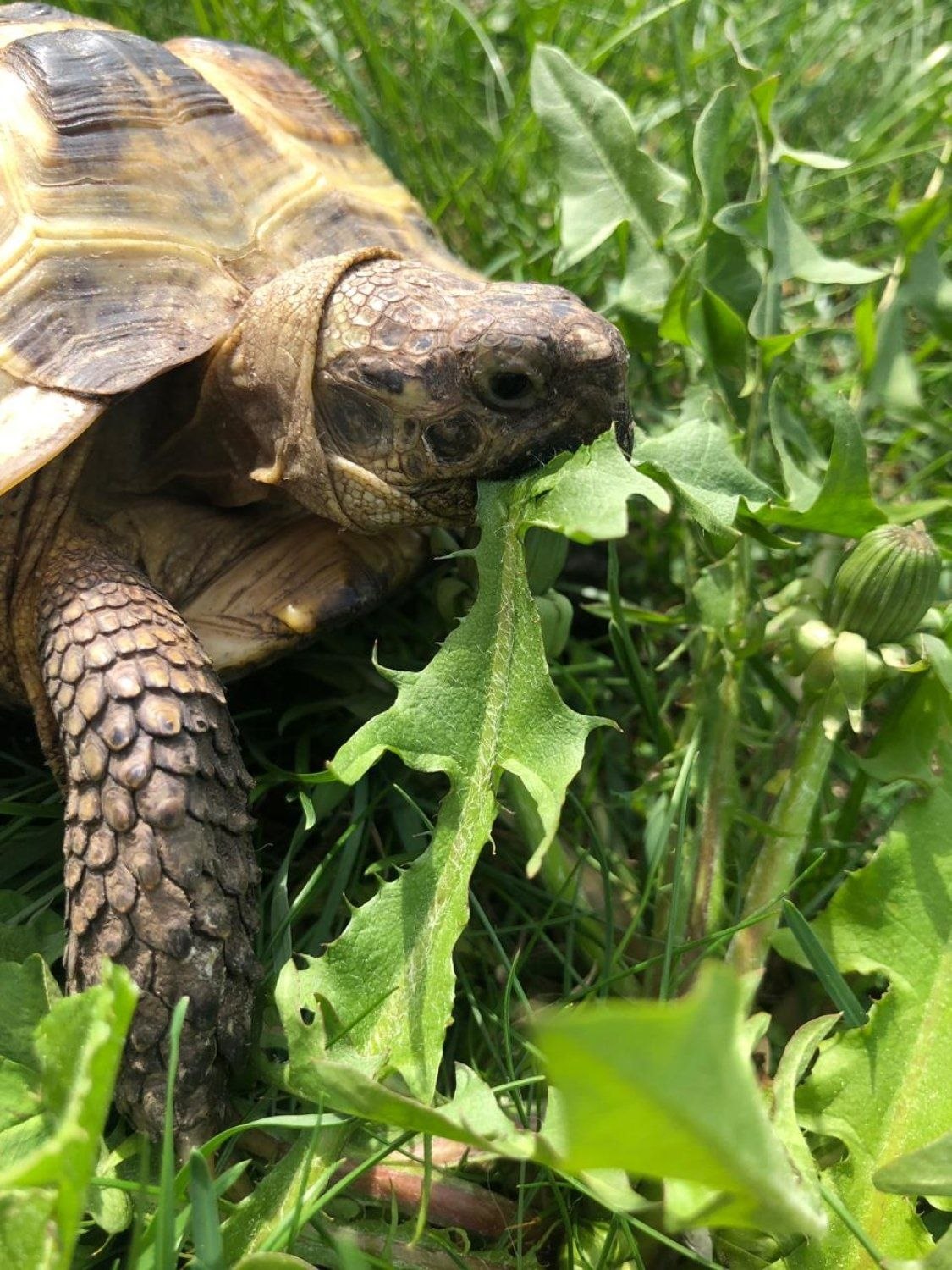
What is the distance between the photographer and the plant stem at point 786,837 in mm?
1510

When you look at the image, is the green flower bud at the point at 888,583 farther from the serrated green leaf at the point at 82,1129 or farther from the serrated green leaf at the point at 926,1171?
the serrated green leaf at the point at 82,1129

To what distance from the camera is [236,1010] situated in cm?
135

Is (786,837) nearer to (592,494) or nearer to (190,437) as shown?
(592,494)

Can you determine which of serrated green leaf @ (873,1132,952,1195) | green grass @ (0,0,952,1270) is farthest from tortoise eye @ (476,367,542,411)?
serrated green leaf @ (873,1132,952,1195)

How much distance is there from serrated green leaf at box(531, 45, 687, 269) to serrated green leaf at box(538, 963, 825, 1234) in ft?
4.96

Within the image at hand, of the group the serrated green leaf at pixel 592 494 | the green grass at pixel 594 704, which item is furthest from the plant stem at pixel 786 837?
the serrated green leaf at pixel 592 494

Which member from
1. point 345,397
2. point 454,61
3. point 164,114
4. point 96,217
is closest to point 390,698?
point 345,397

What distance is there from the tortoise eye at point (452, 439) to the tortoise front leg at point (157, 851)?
445 millimetres

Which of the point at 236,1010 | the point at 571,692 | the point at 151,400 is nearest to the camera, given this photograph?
the point at 236,1010

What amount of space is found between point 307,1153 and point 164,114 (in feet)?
5.13

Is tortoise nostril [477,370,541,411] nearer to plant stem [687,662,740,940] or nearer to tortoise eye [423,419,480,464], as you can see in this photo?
tortoise eye [423,419,480,464]

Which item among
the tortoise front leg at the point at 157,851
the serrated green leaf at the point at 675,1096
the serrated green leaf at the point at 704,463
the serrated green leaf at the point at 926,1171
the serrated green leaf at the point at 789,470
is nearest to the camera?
the serrated green leaf at the point at 675,1096

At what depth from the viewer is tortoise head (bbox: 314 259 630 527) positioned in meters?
1.42

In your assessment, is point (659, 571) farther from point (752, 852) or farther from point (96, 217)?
point (96, 217)
